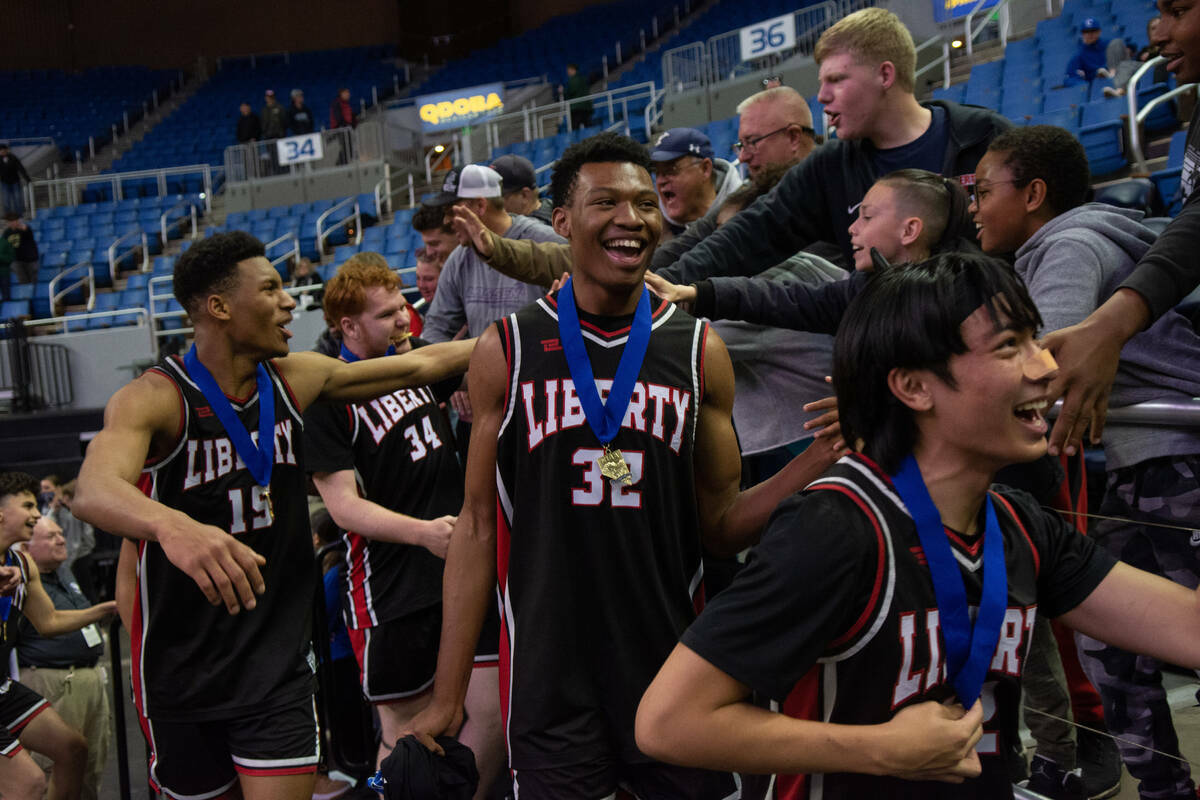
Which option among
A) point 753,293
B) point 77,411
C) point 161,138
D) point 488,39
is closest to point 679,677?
point 753,293

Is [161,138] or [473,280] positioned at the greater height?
[161,138]

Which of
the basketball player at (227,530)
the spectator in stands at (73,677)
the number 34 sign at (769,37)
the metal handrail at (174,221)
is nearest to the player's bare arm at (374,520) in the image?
the basketball player at (227,530)

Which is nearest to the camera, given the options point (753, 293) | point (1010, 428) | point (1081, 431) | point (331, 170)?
point (1010, 428)

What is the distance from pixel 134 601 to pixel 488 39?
24.3 metres

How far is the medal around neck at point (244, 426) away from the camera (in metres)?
3.22

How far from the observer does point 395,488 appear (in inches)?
157

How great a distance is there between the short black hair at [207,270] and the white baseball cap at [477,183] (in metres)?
1.06

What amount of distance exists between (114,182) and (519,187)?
18.0m

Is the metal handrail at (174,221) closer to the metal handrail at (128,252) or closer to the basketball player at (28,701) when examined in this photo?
the metal handrail at (128,252)

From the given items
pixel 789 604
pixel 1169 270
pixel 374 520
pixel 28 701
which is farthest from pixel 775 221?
pixel 28 701

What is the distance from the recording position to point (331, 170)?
781 inches

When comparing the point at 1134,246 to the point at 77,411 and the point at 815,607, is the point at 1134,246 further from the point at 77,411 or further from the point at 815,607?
the point at 77,411

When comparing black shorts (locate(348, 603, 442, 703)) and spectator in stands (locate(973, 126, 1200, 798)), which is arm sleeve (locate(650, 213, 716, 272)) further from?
black shorts (locate(348, 603, 442, 703))

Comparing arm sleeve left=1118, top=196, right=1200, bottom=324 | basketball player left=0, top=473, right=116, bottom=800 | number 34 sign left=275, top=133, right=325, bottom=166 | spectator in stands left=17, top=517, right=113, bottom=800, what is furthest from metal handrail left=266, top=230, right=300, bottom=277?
arm sleeve left=1118, top=196, right=1200, bottom=324
